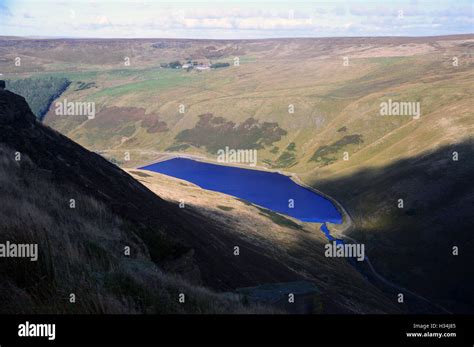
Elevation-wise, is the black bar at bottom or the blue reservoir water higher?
the blue reservoir water

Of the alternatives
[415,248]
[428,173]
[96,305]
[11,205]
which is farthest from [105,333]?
[428,173]

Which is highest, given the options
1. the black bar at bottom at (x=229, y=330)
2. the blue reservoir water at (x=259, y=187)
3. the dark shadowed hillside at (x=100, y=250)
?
the blue reservoir water at (x=259, y=187)

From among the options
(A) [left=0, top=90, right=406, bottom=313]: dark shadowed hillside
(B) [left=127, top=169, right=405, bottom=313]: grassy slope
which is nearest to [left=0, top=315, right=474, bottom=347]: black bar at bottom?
(A) [left=0, top=90, right=406, bottom=313]: dark shadowed hillside

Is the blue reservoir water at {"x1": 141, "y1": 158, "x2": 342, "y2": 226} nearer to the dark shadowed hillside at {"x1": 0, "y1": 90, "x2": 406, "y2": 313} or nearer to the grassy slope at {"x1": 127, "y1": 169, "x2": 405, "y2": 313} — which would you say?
the grassy slope at {"x1": 127, "y1": 169, "x2": 405, "y2": 313}

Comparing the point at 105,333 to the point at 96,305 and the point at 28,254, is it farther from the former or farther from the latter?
the point at 28,254

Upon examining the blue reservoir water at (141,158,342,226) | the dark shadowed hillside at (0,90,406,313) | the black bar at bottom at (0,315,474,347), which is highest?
the blue reservoir water at (141,158,342,226)

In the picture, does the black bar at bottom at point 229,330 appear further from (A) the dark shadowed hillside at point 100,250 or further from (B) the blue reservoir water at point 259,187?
(B) the blue reservoir water at point 259,187

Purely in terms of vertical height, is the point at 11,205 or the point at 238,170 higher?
the point at 238,170

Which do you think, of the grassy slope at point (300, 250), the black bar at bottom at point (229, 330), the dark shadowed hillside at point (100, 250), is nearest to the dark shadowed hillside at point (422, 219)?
the grassy slope at point (300, 250)

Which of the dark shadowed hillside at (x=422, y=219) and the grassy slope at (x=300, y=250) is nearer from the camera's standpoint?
the grassy slope at (x=300, y=250)
